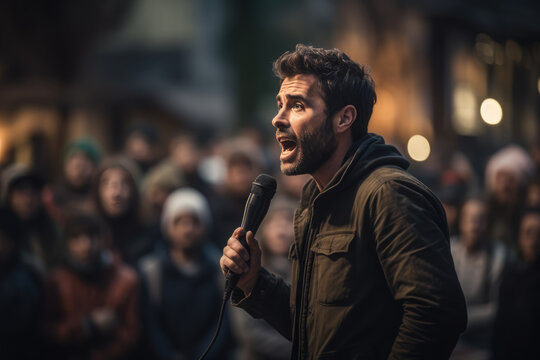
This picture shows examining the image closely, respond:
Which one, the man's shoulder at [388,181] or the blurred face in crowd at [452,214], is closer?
the man's shoulder at [388,181]

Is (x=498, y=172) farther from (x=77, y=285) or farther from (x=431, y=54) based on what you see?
(x=431, y=54)

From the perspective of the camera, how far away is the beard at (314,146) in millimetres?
2523

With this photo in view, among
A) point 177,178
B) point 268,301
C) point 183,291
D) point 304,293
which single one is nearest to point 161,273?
point 183,291

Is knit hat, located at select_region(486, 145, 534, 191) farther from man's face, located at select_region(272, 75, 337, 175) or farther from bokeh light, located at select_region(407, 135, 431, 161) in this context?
bokeh light, located at select_region(407, 135, 431, 161)

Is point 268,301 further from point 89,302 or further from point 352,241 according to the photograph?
point 89,302

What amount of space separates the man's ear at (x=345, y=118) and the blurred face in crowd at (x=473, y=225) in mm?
3232

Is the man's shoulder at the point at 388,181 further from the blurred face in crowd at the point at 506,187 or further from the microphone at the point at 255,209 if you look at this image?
the blurred face in crowd at the point at 506,187

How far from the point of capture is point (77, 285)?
5184 mm

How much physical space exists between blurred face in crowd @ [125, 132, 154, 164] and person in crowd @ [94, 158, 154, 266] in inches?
64.9

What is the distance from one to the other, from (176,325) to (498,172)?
337cm

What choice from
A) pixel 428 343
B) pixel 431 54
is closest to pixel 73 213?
pixel 428 343

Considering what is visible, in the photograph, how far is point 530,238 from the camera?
4969 millimetres

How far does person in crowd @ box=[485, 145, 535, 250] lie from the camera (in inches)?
233

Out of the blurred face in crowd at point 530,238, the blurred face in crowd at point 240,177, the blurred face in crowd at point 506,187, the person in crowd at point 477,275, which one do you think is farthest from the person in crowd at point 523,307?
the blurred face in crowd at point 240,177
